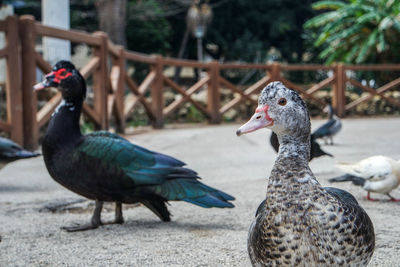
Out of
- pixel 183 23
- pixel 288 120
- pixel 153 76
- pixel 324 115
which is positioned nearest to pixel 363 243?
pixel 288 120

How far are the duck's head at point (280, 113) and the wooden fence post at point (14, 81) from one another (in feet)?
14.4

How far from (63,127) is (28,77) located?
2.98m

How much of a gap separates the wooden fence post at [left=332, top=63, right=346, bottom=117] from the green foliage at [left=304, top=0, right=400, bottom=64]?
111 inches

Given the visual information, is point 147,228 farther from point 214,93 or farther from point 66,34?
point 214,93

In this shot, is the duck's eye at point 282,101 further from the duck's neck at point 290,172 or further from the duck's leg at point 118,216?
the duck's leg at point 118,216

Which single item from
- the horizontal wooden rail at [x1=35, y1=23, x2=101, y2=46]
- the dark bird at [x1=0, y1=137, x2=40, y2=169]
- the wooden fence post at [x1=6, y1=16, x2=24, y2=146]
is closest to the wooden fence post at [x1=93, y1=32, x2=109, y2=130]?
the horizontal wooden rail at [x1=35, y1=23, x2=101, y2=46]

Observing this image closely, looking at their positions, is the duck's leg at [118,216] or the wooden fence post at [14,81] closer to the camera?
the duck's leg at [118,216]

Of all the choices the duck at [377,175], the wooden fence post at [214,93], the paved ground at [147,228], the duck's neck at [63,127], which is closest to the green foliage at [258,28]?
the wooden fence post at [214,93]

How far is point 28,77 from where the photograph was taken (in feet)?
19.0

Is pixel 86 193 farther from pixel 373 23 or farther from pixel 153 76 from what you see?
pixel 373 23

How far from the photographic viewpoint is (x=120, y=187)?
299 centimetres

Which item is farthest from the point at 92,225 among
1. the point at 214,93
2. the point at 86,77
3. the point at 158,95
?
the point at 214,93

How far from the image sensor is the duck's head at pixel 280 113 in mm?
1882

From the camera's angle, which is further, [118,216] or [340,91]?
[340,91]
